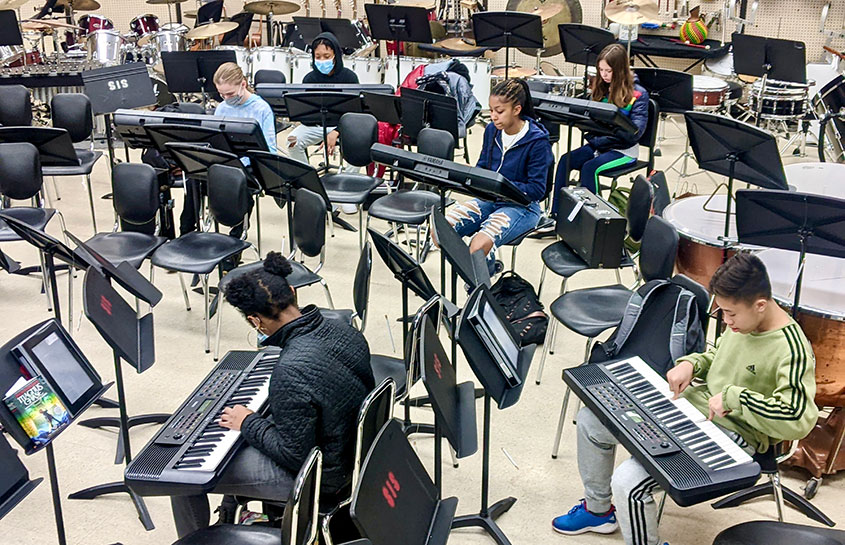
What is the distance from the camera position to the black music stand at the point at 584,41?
7613mm

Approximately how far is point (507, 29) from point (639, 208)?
152 inches

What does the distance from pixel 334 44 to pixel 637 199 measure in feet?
11.4

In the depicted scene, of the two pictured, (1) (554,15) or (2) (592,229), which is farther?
(1) (554,15)

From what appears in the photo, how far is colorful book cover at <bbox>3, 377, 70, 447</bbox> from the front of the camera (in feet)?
8.38

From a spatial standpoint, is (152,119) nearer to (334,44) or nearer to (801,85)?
(334,44)

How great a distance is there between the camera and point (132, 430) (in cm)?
415

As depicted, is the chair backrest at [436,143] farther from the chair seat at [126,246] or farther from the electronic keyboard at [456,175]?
the chair seat at [126,246]

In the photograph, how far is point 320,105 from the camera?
20.3 feet

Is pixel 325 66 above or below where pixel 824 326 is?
above

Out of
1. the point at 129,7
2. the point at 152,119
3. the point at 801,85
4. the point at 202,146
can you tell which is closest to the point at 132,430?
the point at 202,146

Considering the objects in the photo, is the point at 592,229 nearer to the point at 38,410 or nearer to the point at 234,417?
the point at 234,417

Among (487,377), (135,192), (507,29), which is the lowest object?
(487,377)

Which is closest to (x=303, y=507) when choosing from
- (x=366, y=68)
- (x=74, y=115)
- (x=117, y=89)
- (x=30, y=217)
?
(x=30, y=217)

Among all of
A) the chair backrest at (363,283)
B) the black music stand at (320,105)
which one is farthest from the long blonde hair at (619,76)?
the chair backrest at (363,283)
